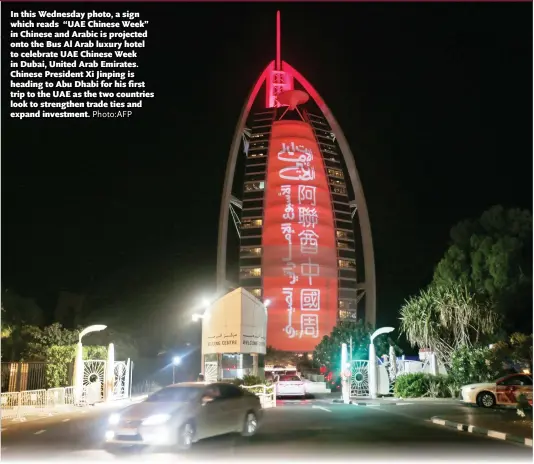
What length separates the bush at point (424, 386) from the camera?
32.8m

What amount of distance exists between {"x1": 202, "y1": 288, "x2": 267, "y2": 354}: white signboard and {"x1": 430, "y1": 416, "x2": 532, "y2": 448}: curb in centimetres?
1099

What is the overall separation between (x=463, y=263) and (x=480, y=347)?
13010 millimetres

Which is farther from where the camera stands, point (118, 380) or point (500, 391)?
point (118, 380)

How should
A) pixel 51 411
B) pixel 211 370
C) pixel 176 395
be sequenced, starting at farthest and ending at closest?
pixel 211 370 < pixel 51 411 < pixel 176 395

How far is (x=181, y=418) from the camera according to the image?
1175 centimetres

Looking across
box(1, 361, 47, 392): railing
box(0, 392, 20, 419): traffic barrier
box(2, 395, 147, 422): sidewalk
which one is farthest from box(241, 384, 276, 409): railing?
box(1, 361, 47, 392): railing

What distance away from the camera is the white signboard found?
2800cm

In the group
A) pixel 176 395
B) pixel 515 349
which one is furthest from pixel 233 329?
pixel 176 395

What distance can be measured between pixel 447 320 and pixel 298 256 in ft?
176

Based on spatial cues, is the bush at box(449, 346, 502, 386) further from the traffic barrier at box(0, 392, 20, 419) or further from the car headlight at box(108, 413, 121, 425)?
the car headlight at box(108, 413, 121, 425)

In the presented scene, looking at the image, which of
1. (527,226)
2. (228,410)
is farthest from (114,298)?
(228,410)

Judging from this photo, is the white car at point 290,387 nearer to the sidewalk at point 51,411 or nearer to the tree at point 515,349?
the sidewalk at point 51,411

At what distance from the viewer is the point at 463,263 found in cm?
4512

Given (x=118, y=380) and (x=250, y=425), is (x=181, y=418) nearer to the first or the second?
(x=250, y=425)
